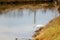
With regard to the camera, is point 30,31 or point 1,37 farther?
point 30,31

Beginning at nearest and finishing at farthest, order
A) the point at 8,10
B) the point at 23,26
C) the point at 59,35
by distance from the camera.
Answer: the point at 59,35 < the point at 23,26 < the point at 8,10

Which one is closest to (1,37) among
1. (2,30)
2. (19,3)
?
(2,30)

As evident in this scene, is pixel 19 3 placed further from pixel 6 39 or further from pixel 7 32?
pixel 6 39

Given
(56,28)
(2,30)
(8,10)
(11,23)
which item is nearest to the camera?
(56,28)

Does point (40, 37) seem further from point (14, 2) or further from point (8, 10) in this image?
point (14, 2)

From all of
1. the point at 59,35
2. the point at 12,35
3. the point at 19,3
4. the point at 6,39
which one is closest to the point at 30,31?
the point at 12,35

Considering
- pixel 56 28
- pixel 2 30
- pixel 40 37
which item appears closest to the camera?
pixel 40 37

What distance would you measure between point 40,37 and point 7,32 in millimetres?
3475

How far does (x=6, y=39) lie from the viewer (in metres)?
13.4

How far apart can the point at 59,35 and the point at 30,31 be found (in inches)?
149

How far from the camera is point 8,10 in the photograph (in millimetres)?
25922

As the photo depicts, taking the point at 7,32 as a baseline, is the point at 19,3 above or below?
above

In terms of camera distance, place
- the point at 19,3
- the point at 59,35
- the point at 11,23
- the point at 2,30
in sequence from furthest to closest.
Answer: the point at 19,3
the point at 11,23
the point at 2,30
the point at 59,35

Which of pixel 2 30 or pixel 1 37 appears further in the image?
pixel 2 30
